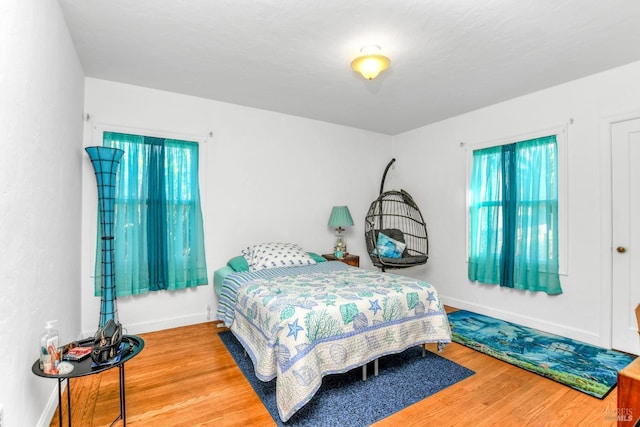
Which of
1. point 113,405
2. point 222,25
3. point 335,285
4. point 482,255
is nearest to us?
point 113,405

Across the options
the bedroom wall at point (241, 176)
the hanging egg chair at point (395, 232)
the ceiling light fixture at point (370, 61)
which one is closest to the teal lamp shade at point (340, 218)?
the bedroom wall at point (241, 176)

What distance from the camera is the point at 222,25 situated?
2.18 meters

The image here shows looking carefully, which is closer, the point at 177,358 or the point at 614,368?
the point at 614,368

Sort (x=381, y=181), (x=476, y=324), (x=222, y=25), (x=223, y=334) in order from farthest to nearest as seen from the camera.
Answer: (x=381, y=181) → (x=476, y=324) → (x=223, y=334) → (x=222, y=25)

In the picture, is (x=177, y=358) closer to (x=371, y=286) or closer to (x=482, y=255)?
(x=371, y=286)

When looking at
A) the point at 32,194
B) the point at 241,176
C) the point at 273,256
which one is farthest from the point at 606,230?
the point at 32,194

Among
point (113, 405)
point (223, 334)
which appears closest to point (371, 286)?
point (223, 334)

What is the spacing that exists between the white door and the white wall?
4.26 m

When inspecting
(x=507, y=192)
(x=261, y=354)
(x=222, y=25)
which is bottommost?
(x=261, y=354)

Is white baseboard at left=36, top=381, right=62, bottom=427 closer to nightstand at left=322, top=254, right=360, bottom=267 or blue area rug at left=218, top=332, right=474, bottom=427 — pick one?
blue area rug at left=218, top=332, right=474, bottom=427

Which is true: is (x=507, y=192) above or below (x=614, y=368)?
above

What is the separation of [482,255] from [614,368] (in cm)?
158

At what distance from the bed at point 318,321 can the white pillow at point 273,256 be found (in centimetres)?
32

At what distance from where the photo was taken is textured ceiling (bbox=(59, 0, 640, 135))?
2.00 meters
